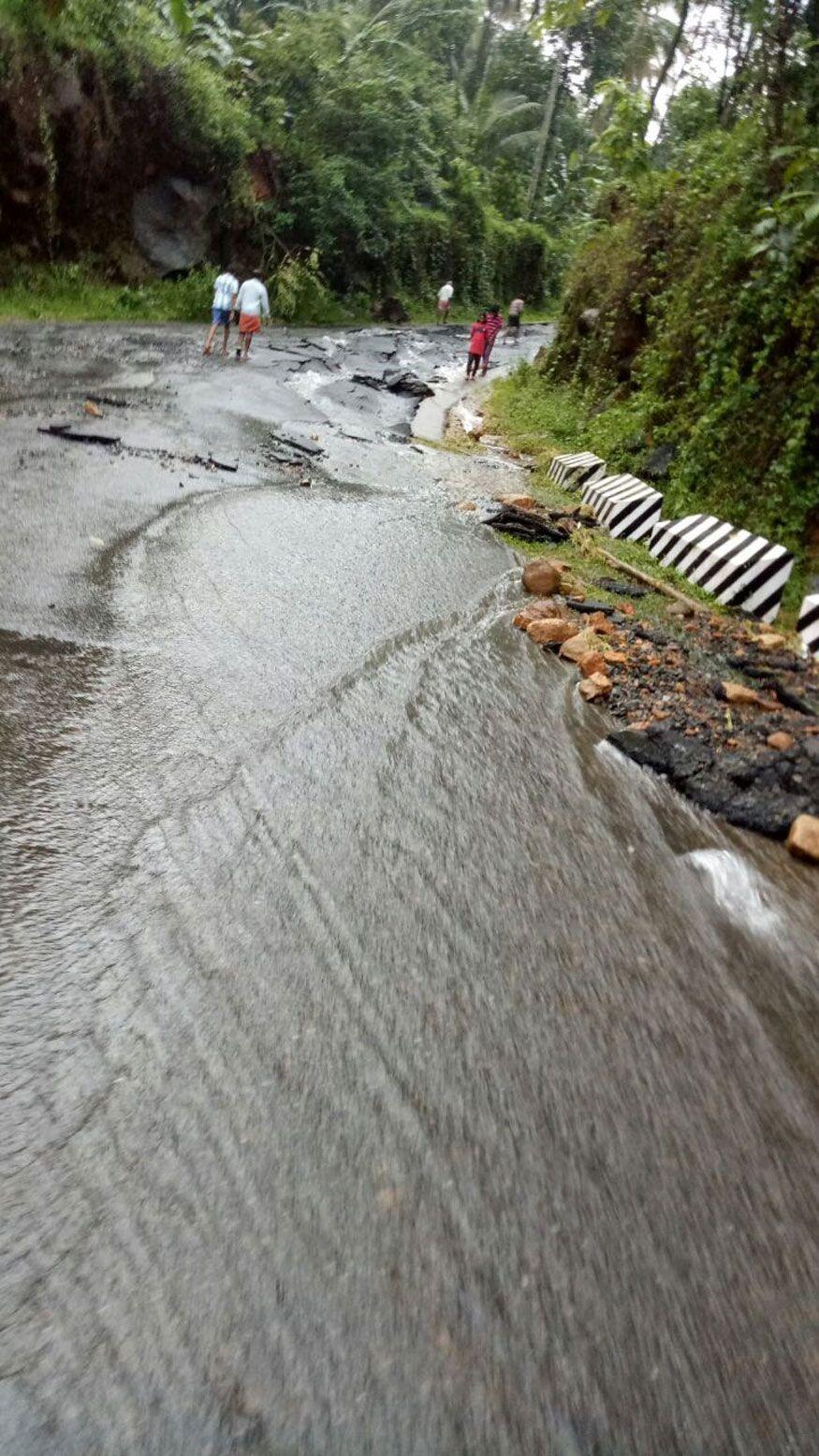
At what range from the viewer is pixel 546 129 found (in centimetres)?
3912

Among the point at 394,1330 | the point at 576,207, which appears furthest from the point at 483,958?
the point at 576,207

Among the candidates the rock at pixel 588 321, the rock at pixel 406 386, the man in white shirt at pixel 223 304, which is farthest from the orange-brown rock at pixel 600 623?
the man in white shirt at pixel 223 304

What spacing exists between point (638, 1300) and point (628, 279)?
636 inches

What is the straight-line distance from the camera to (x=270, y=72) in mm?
26969

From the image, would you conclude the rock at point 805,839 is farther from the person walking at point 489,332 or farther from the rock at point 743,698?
the person walking at point 489,332

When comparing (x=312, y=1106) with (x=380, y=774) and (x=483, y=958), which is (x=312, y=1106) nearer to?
(x=483, y=958)

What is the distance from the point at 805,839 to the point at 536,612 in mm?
3072

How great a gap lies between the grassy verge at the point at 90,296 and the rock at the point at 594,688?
Result: 15210 mm

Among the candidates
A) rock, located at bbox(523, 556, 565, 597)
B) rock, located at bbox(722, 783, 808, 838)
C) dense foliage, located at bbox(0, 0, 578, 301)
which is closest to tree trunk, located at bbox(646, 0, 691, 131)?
dense foliage, located at bbox(0, 0, 578, 301)

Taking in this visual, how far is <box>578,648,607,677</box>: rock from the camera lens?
6.16 metres

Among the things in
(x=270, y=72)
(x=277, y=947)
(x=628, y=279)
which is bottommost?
(x=277, y=947)

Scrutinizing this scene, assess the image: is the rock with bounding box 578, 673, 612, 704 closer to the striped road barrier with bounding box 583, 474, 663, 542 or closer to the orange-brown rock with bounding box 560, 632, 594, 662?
the orange-brown rock with bounding box 560, 632, 594, 662

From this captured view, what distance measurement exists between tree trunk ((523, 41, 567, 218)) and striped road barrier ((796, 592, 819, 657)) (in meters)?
40.0

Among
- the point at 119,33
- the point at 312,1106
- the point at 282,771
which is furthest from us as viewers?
the point at 119,33
